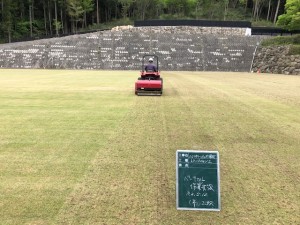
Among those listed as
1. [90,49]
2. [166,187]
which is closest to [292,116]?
[166,187]

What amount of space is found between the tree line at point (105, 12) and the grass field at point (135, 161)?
59439 mm

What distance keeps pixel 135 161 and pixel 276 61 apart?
3548 cm

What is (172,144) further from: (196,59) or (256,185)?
(196,59)

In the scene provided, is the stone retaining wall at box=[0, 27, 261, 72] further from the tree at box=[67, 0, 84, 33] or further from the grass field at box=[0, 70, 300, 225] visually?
the grass field at box=[0, 70, 300, 225]

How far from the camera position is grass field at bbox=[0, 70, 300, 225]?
3992 millimetres

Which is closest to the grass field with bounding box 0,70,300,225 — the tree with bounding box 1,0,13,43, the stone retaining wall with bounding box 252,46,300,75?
the stone retaining wall with bounding box 252,46,300,75

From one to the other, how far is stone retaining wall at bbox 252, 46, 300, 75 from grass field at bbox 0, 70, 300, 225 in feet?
86.9

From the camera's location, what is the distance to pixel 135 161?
5742 mm

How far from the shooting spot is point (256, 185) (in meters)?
4.88

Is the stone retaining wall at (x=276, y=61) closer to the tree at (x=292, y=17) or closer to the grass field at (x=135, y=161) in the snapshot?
the tree at (x=292, y=17)

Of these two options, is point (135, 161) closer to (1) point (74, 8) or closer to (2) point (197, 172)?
(2) point (197, 172)

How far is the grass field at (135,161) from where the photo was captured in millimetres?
3992

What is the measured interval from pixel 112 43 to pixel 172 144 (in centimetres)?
3753

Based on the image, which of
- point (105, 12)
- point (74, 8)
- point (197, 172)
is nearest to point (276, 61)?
point (197, 172)
